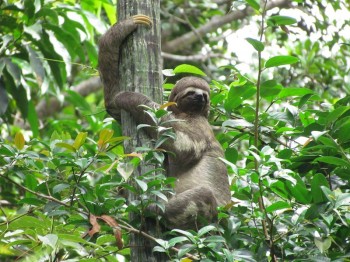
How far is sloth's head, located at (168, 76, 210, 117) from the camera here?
6.28m

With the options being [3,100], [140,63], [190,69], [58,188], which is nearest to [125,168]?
[58,188]

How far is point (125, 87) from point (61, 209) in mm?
1066

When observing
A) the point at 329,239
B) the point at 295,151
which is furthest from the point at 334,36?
the point at 329,239

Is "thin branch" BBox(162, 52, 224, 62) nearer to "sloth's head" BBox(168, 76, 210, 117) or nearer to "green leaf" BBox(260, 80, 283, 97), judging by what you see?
"sloth's head" BBox(168, 76, 210, 117)

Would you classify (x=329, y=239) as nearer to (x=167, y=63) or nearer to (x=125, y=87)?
(x=125, y=87)

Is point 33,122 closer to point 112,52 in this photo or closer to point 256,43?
point 112,52

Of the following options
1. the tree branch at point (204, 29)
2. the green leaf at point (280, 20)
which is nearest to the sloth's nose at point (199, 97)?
the green leaf at point (280, 20)

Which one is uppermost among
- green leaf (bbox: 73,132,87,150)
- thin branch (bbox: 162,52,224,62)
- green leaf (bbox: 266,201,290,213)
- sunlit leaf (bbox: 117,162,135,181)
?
thin branch (bbox: 162,52,224,62)

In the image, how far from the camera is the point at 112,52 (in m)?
5.32

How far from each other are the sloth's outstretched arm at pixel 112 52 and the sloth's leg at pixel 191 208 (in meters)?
0.91

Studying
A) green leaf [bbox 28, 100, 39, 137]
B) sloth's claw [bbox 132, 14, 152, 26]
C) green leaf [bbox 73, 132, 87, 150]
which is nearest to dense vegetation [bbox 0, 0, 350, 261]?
green leaf [bbox 73, 132, 87, 150]

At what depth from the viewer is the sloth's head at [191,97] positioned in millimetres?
6281

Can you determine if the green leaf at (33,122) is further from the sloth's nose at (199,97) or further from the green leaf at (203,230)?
the green leaf at (203,230)

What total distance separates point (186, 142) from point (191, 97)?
0.78m
